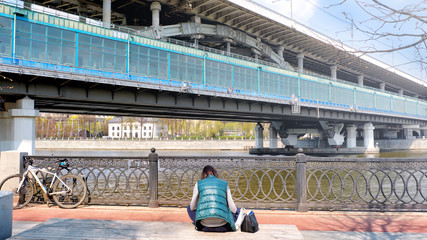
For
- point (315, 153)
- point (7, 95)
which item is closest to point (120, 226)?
point (7, 95)

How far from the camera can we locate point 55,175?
27.8 ft

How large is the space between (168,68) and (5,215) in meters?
31.1

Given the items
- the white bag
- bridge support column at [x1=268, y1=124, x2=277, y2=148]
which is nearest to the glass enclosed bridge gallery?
bridge support column at [x1=268, y1=124, x2=277, y2=148]

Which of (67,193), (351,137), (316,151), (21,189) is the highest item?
(351,137)

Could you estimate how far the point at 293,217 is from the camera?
741 centimetres

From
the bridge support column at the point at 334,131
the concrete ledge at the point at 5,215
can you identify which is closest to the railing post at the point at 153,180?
the concrete ledge at the point at 5,215

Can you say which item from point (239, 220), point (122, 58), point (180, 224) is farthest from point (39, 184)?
point (122, 58)

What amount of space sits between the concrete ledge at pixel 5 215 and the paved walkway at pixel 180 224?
344 mm

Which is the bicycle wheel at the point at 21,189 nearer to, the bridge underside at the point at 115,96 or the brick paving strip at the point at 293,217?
the brick paving strip at the point at 293,217

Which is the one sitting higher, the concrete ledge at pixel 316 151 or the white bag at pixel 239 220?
the white bag at pixel 239 220

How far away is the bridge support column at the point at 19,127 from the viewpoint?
75.9ft

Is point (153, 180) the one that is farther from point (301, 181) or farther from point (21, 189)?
point (301, 181)

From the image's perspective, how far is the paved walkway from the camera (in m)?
4.19

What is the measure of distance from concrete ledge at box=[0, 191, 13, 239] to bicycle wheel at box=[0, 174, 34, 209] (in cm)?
461
